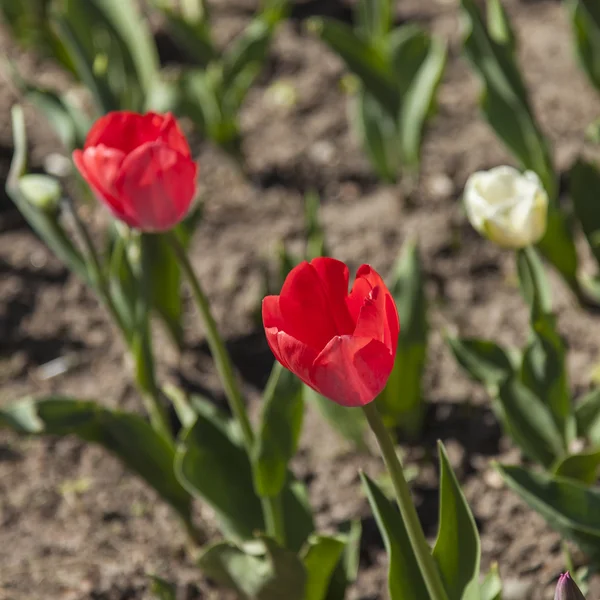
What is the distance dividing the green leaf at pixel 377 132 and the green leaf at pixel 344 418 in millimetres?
798

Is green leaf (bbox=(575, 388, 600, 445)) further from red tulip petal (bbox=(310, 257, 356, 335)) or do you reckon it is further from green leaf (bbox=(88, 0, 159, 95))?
green leaf (bbox=(88, 0, 159, 95))

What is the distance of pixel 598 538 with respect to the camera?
4.60ft

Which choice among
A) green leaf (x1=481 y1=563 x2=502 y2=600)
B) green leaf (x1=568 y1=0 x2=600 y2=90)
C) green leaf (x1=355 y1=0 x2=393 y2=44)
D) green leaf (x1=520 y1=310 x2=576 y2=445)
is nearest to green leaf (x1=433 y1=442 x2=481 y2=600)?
green leaf (x1=481 y1=563 x2=502 y2=600)

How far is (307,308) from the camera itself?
1093mm

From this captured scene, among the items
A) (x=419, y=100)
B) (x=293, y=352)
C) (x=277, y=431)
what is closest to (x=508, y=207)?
(x=277, y=431)

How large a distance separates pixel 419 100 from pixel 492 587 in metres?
1.35

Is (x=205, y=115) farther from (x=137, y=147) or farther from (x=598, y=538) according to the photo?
(x=598, y=538)

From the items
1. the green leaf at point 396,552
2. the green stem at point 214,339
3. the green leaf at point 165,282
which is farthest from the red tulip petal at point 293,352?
the green leaf at point 165,282

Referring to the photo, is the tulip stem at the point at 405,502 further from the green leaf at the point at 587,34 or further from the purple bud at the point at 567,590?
the green leaf at the point at 587,34

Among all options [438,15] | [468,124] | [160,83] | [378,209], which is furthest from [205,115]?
[438,15]

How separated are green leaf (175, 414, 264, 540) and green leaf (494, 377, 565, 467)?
0.45 metres

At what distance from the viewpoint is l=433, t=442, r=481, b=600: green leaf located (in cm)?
131

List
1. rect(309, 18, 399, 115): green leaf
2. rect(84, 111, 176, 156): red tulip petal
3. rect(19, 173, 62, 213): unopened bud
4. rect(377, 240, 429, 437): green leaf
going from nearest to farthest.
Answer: rect(84, 111, 176, 156): red tulip petal → rect(19, 173, 62, 213): unopened bud → rect(377, 240, 429, 437): green leaf → rect(309, 18, 399, 115): green leaf

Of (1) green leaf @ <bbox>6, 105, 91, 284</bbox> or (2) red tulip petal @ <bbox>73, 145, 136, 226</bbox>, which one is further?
(1) green leaf @ <bbox>6, 105, 91, 284</bbox>
